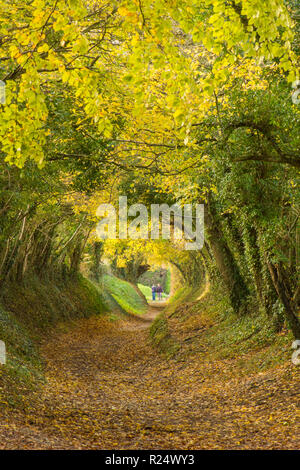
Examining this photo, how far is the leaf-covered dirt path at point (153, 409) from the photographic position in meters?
7.01

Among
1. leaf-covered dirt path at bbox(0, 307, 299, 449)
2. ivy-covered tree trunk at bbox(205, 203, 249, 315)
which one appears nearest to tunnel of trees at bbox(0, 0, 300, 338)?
ivy-covered tree trunk at bbox(205, 203, 249, 315)

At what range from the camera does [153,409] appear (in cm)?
1015

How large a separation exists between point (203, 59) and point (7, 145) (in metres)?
9.67

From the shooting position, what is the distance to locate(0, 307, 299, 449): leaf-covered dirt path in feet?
23.0

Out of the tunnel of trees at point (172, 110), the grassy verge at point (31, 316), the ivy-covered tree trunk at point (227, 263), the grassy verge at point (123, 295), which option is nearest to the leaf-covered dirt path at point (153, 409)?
the grassy verge at point (31, 316)

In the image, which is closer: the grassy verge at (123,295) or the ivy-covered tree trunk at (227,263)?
the ivy-covered tree trunk at (227,263)

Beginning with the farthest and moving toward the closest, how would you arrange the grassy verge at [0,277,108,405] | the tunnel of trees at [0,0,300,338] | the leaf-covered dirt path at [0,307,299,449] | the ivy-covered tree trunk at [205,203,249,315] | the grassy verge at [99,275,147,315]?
the grassy verge at [99,275,147,315], the ivy-covered tree trunk at [205,203,249,315], the grassy verge at [0,277,108,405], the leaf-covered dirt path at [0,307,299,449], the tunnel of trees at [0,0,300,338]

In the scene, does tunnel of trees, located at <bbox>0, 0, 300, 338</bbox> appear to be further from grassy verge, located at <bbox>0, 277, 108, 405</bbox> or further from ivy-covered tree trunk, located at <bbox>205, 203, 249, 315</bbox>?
grassy verge, located at <bbox>0, 277, 108, 405</bbox>

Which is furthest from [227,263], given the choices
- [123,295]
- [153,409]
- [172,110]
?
[123,295]

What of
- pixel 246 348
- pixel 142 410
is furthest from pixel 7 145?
pixel 246 348

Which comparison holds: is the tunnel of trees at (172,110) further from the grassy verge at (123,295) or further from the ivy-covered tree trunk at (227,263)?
the grassy verge at (123,295)

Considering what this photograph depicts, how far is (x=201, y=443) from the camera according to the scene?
713 cm

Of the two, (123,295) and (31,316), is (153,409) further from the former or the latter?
(123,295)

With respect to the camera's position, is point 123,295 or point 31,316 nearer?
point 31,316
